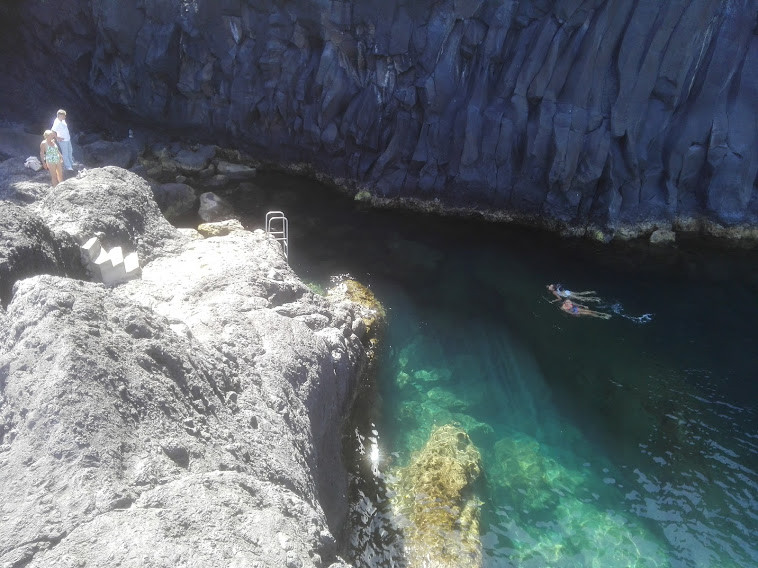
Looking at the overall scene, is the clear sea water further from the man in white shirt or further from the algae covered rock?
the man in white shirt

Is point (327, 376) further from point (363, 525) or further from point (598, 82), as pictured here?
point (598, 82)

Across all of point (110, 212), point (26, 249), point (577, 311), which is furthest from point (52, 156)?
point (577, 311)

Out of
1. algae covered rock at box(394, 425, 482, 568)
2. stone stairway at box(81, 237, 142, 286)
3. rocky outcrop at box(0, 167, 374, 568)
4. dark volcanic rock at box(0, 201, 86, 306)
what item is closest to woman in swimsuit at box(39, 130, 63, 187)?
rocky outcrop at box(0, 167, 374, 568)

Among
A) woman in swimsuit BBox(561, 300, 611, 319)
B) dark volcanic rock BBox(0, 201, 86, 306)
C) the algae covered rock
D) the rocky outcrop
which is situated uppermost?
dark volcanic rock BBox(0, 201, 86, 306)

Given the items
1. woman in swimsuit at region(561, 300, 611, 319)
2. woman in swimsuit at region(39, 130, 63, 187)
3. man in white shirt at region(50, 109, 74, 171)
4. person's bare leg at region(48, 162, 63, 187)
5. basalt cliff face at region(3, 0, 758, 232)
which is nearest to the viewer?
woman in swimsuit at region(39, 130, 63, 187)

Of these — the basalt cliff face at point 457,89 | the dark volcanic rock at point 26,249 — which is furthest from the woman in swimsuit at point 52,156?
the basalt cliff face at point 457,89

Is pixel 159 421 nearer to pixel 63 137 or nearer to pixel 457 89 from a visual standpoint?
pixel 63 137
